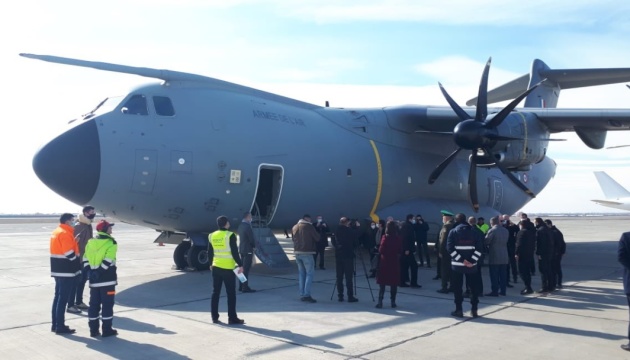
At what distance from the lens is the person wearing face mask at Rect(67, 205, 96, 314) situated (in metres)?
9.46

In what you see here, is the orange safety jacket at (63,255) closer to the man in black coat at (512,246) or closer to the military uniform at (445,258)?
the military uniform at (445,258)

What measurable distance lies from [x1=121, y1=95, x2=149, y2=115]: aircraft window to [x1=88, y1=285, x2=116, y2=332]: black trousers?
517 centimetres

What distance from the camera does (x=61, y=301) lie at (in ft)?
25.5

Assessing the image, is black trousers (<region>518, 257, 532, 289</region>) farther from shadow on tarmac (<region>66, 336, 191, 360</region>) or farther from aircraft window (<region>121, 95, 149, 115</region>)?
aircraft window (<region>121, 95, 149, 115</region>)

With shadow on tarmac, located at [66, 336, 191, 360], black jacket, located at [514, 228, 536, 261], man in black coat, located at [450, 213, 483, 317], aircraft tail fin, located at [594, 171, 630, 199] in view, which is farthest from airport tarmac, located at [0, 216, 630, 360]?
aircraft tail fin, located at [594, 171, 630, 199]

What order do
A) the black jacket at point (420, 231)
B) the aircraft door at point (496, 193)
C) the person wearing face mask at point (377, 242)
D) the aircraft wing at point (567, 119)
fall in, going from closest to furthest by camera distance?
the person wearing face mask at point (377, 242)
the black jacket at point (420, 231)
the aircraft wing at point (567, 119)
the aircraft door at point (496, 193)

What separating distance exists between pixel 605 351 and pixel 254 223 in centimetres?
875

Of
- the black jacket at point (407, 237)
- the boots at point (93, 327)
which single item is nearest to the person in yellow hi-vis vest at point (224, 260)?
the boots at point (93, 327)

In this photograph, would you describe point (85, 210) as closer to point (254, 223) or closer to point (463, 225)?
point (254, 223)

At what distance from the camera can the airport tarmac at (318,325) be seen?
6840 millimetres

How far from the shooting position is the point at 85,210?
946 centimetres

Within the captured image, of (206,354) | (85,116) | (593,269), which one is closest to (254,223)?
(85,116)

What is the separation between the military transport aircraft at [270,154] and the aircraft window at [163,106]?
1.7 inches

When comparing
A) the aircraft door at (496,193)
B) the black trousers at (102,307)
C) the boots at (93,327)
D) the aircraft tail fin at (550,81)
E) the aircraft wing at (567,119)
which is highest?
the aircraft tail fin at (550,81)
